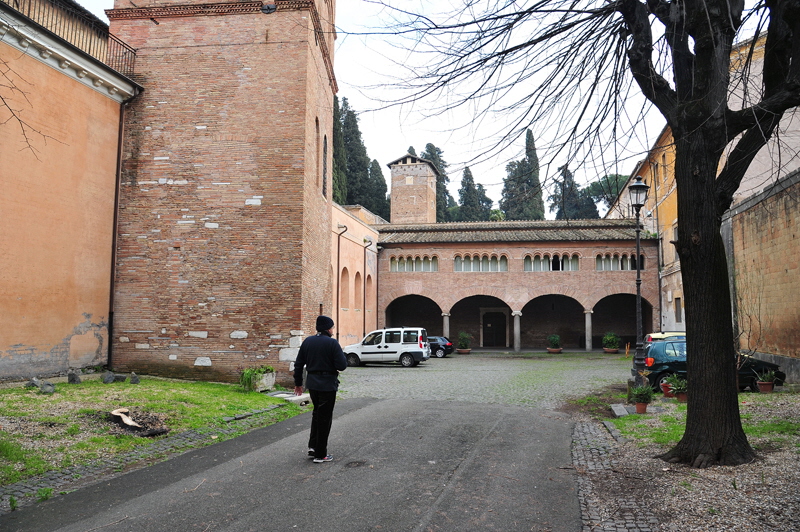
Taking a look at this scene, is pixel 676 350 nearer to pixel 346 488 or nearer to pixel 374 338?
pixel 346 488

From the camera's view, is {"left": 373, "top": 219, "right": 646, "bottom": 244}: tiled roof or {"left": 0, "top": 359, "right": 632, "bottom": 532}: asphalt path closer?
{"left": 0, "top": 359, "right": 632, "bottom": 532}: asphalt path

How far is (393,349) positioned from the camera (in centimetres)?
2361

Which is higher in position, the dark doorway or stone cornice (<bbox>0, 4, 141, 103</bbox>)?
stone cornice (<bbox>0, 4, 141, 103</bbox>)

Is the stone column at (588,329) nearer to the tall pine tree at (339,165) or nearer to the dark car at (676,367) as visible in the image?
the dark car at (676,367)

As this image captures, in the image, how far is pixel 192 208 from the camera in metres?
13.2

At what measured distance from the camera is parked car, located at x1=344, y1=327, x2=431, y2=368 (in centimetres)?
2356

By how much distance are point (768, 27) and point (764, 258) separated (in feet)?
38.3

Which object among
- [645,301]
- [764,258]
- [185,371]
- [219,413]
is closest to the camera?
[219,413]

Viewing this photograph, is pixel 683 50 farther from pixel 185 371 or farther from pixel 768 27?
pixel 185 371

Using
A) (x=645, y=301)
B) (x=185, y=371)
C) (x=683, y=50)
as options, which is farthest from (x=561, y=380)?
(x=645, y=301)

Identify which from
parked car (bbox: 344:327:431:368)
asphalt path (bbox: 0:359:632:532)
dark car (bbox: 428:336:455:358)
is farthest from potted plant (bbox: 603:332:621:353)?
Answer: asphalt path (bbox: 0:359:632:532)

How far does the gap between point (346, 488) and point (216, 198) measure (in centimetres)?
958

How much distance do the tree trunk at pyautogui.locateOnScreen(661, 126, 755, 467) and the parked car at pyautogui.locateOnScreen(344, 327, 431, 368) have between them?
57.9 ft

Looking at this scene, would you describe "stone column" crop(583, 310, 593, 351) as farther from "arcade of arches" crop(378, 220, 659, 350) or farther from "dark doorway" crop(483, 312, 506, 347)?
"dark doorway" crop(483, 312, 506, 347)
